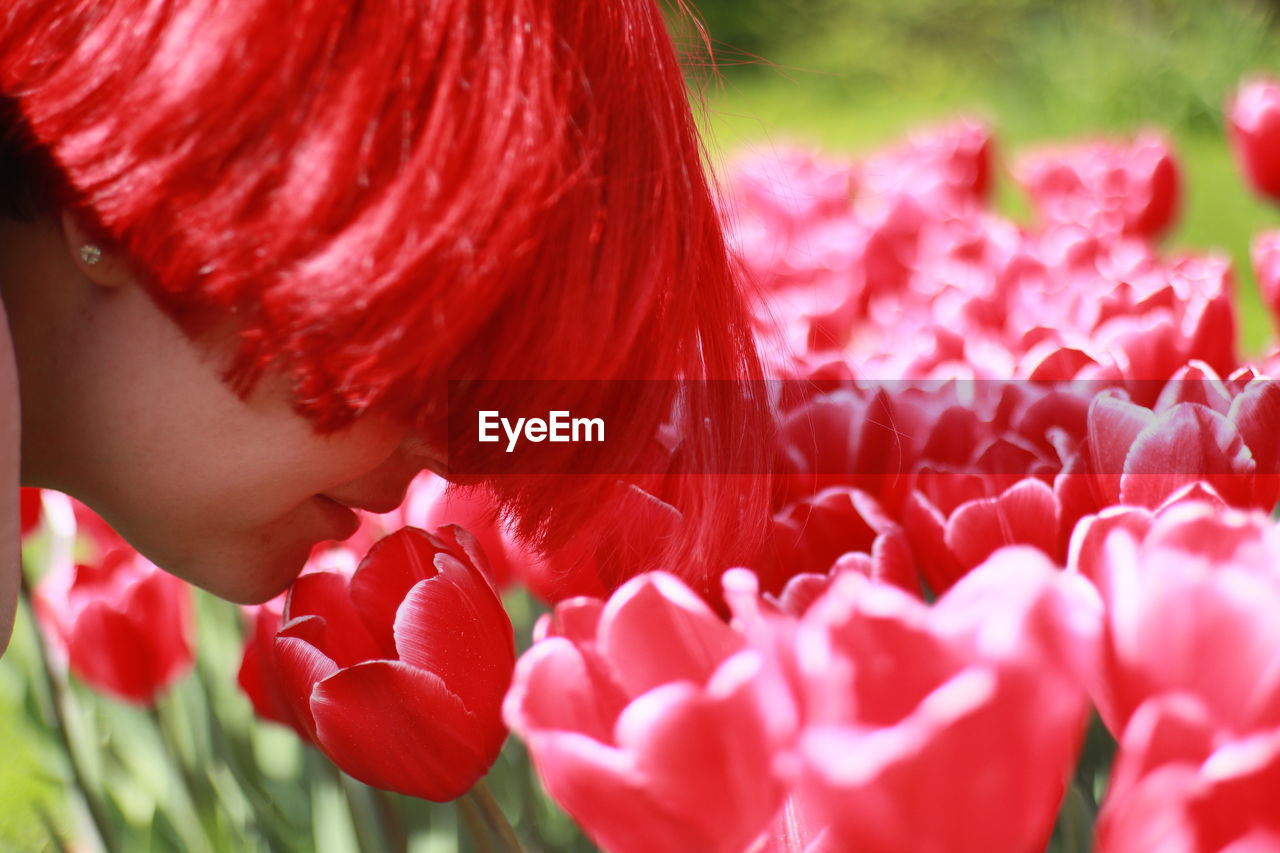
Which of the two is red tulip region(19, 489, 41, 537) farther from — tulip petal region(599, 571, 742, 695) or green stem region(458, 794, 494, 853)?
tulip petal region(599, 571, 742, 695)

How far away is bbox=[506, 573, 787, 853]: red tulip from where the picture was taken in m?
0.30

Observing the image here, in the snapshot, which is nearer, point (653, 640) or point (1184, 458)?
point (653, 640)

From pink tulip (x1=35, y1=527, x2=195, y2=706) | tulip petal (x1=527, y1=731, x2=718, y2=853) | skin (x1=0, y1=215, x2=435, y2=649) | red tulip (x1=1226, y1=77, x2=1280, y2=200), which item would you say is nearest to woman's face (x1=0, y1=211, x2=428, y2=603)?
skin (x1=0, y1=215, x2=435, y2=649)

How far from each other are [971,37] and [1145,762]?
25.8ft

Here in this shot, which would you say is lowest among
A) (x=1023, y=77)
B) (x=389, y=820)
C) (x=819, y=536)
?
(x=389, y=820)

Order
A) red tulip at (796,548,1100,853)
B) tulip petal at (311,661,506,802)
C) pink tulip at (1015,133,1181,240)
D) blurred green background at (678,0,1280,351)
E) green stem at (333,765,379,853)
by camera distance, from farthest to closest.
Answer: blurred green background at (678,0,1280,351) → pink tulip at (1015,133,1181,240) → green stem at (333,765,379,853) → tulip petal at (311,661,506,802) → red tulip at (796,548,1100,853)

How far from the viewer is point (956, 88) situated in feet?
19.1

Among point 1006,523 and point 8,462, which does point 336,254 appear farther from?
point 1006,523

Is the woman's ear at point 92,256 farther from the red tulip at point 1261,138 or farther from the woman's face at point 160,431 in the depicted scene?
the red tulip at point 1261,138

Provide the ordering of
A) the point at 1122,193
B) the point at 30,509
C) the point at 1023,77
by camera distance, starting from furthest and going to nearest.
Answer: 1. the point at 1023,77
2. the point at 1122,193
3. the point at 30,509

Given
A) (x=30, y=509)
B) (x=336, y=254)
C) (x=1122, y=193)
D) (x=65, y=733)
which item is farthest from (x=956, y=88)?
(x=336, y=254)

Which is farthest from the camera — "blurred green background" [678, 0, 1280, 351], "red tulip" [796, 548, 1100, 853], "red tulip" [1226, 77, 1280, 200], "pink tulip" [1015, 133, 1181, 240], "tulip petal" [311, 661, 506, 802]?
"blurred green background" [678, 0, 1280, 351]

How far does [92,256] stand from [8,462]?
0.08 m

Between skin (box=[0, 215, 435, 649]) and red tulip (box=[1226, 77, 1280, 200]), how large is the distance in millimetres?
902
